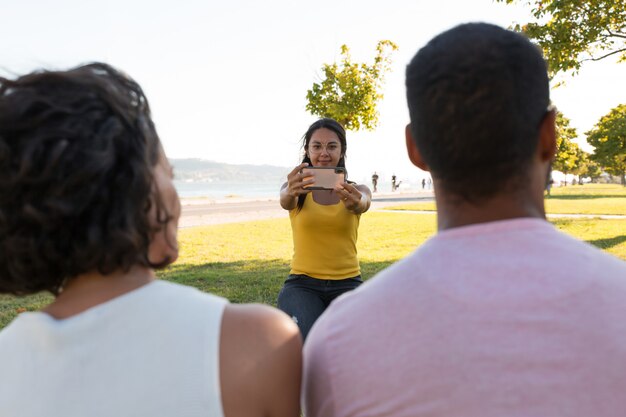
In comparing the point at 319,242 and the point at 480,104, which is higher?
→ the point at 480,104

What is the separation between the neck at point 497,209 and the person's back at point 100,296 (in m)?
0.48

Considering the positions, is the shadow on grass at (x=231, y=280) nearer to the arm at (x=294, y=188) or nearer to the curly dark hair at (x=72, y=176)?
the arm at (x=294, y=188)

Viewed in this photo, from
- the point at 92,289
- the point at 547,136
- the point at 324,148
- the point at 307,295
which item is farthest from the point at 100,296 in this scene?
the point at 324,148

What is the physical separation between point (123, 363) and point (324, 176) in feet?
13.0

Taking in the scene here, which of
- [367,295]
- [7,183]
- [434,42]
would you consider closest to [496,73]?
[434,42]

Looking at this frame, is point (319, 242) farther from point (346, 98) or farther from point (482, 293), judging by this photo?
point (346, 98)

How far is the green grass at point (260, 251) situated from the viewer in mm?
8836

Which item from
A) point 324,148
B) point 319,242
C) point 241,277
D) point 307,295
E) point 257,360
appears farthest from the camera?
point 241,277

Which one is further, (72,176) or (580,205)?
(580,205)

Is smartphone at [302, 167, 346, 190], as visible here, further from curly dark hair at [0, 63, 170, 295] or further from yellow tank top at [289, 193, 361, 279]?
curly dark hair at [0, 63, 170, 295]

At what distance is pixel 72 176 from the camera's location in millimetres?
1207

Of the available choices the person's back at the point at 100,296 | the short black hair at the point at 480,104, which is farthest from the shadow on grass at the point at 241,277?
the short black hair at the point at 480,104

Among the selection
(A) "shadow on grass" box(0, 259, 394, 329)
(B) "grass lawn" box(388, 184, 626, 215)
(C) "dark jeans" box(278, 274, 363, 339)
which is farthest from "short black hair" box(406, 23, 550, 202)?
(B) "grass lawn" box(388, 184, 626, 215)

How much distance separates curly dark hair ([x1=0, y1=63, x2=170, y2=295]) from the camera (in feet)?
4.00
